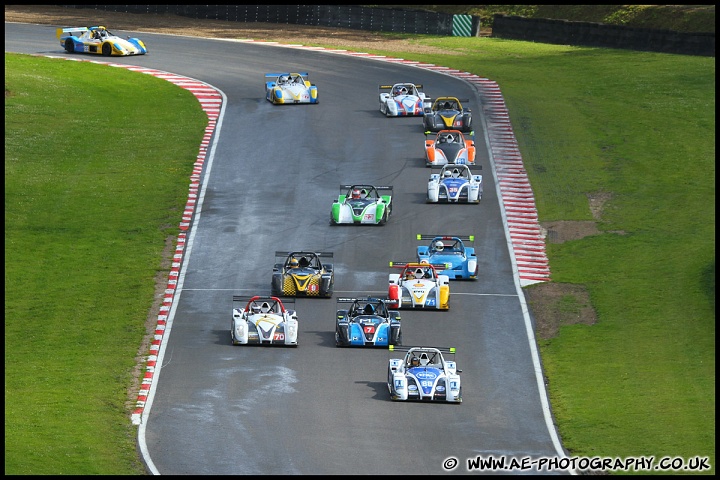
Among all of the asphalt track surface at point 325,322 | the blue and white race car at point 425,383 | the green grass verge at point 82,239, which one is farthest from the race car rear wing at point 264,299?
the blue and white race car at point 425,383

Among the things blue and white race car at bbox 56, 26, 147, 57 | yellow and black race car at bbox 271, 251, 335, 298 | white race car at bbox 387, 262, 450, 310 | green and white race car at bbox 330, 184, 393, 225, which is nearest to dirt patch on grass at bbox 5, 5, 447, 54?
blue and white race car at bbox 56, 26, 147, 57

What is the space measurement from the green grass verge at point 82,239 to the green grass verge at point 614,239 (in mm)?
185

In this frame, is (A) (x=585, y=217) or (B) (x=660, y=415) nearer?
(B) (x=660, y=415)

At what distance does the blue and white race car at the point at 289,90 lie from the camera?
215 ft

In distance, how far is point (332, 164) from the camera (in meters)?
56.9

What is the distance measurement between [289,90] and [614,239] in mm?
22912

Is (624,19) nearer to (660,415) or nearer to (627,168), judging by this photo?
(627,168)

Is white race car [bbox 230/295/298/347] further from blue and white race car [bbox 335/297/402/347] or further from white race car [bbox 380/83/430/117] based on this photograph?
white race car [bbox 380/83/430/117]

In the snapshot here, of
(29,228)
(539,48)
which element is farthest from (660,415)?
(539,48)

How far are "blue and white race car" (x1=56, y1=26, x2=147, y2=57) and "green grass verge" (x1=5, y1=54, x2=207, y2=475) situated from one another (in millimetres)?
2688

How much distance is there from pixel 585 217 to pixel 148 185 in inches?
730

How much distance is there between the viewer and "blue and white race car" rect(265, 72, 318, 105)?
65.5 metres

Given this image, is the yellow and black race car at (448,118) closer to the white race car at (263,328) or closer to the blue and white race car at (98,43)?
the blue and white race car at (98,43)

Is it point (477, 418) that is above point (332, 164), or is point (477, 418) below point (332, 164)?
below
